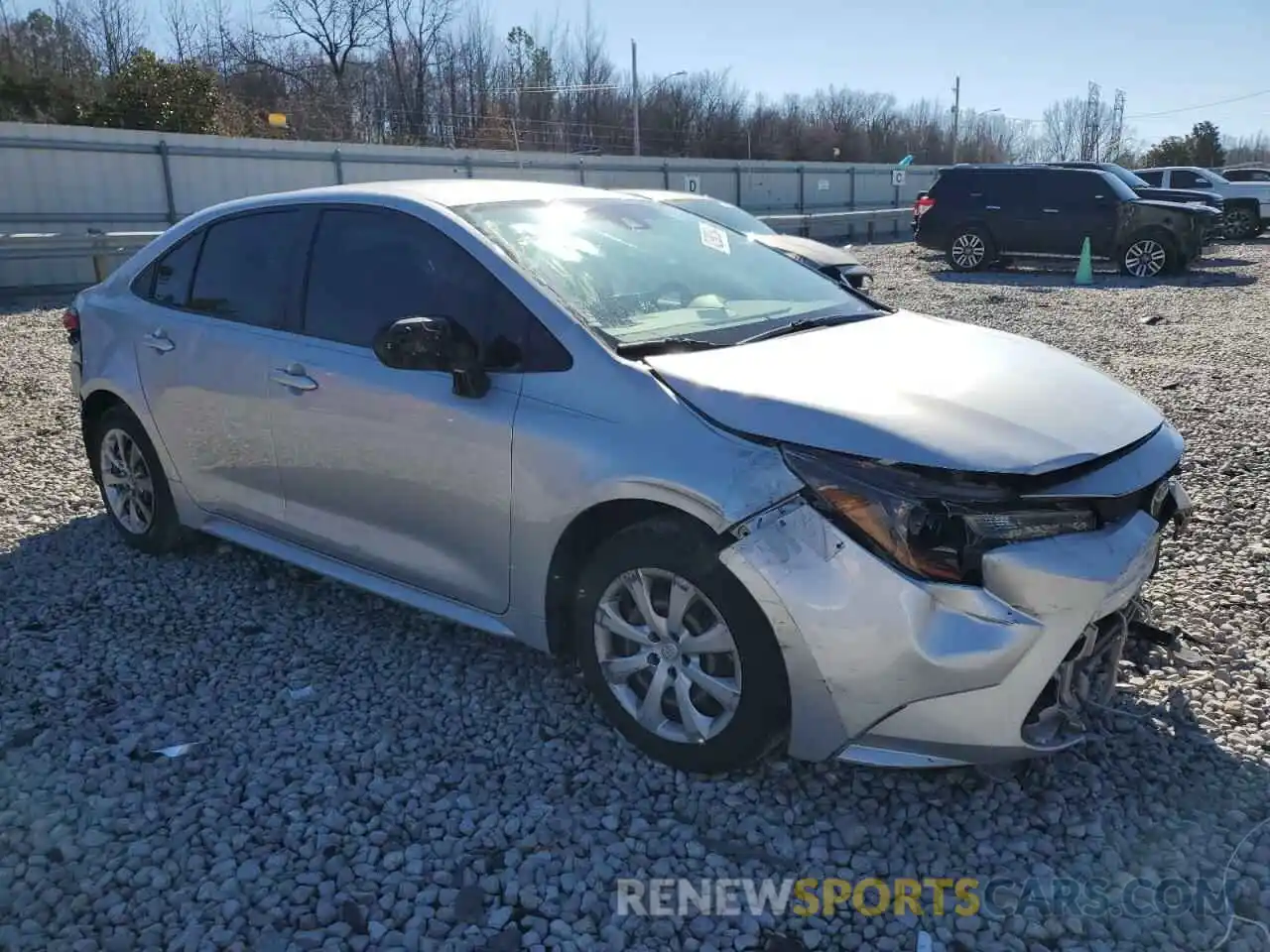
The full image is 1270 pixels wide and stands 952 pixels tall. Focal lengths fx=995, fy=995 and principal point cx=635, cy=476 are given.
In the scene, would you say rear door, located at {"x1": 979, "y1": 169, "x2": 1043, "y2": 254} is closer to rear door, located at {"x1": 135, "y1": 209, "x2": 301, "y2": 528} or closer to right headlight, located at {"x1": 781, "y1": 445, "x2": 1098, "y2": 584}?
rear door, located at {"x1": 135, "y1": 209, "x2": 301, "y2": 528}

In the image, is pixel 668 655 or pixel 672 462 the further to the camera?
pixel 668 655

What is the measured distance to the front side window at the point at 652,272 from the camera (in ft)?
11.0

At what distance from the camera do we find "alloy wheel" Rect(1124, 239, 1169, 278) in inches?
666

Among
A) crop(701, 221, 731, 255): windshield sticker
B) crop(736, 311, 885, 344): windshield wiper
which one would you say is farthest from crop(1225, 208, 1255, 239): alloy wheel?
crop(736, 311, 885, 344): windshield wiper

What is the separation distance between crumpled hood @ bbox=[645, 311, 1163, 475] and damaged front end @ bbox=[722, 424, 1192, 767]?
7 centimetres

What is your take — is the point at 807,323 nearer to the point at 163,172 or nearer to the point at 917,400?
the point at 917,400

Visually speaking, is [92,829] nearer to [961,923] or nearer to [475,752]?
[475,752]

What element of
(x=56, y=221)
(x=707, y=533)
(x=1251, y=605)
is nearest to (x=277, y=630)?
(x=707, y=533)

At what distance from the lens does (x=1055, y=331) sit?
11344 mm

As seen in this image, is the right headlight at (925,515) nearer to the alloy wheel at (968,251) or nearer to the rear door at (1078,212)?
the rear door at (1078,212)

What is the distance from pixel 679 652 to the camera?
2896 millimetres

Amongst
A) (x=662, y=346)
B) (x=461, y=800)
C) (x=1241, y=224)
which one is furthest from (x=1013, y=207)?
(x=461, y=800)

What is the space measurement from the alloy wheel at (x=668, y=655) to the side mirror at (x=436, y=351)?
820 millimetres

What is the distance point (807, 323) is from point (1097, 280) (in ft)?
51.1
